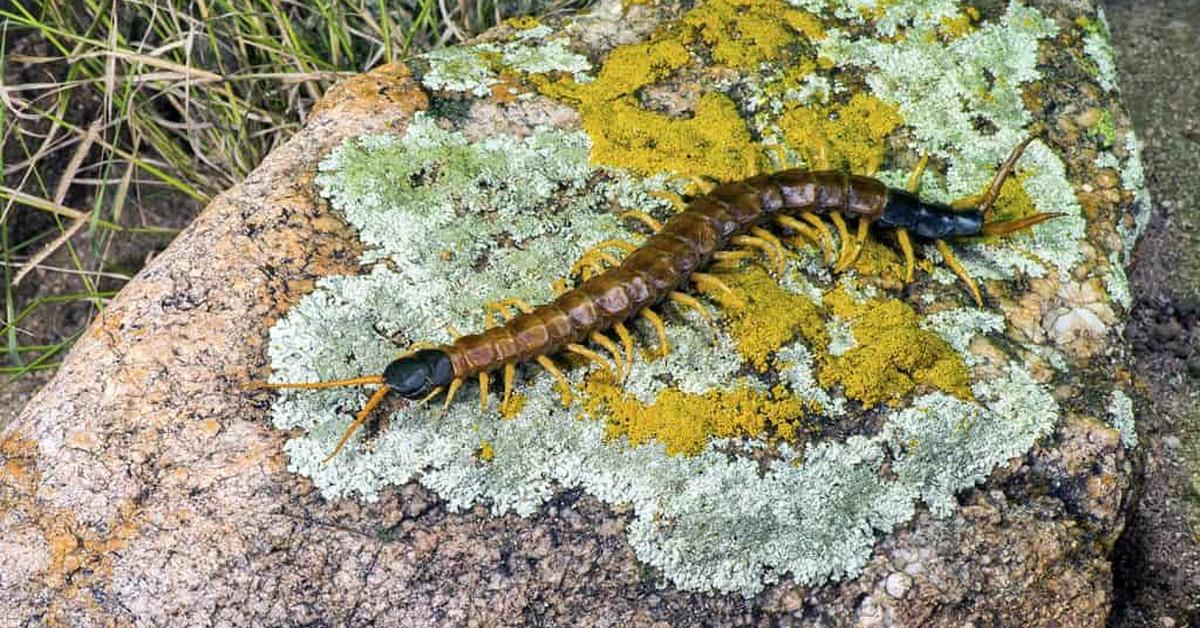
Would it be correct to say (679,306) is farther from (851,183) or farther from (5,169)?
(5,169)

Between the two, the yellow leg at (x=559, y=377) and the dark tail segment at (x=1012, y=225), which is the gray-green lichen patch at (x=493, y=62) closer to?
the yellow leg at (x=559, y=377)

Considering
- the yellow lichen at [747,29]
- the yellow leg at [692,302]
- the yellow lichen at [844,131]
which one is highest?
the yellow lichen at [747,29]

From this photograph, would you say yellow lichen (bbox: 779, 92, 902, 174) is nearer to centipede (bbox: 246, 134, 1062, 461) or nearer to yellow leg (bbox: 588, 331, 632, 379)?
centipede (bbox: 246, 134, 1062, 461)

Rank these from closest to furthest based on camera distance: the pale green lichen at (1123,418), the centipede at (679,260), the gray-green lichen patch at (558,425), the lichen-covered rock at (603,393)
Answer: the lichen-covered rock at (603,393) < the gray-green lichen patch at (558,425) < the centipede at (679,260) < the pale green lichen at (1123,418)

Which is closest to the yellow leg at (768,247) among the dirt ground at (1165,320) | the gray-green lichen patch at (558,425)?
the gray-green lichen patch at (558,425)

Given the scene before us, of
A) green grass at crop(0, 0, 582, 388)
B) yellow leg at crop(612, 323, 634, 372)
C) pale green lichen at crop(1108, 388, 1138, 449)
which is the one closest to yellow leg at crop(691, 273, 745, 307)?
yellow leg at crop(612, 323, 634, 372)

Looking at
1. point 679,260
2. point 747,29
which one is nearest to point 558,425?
point 679,260
